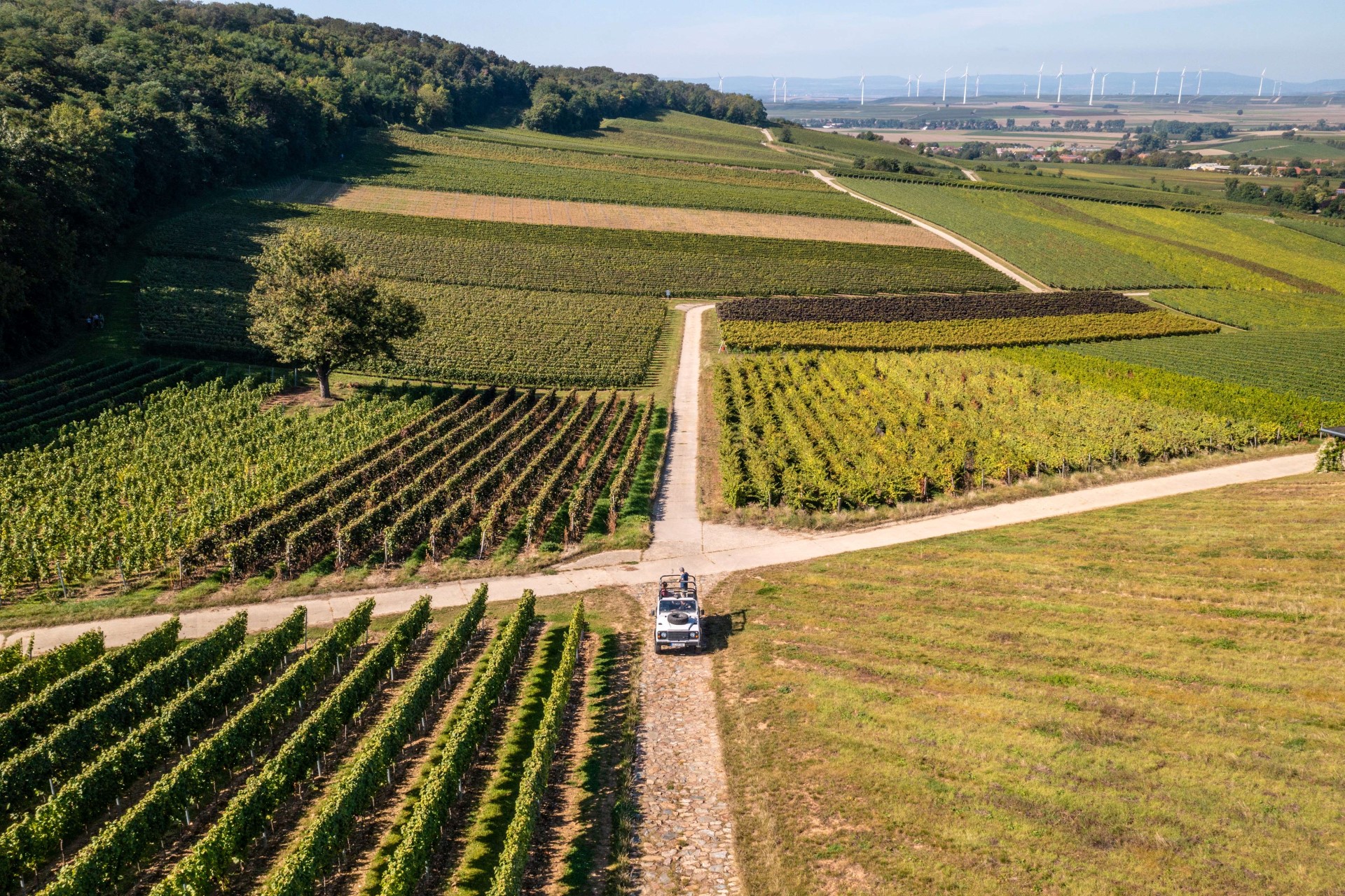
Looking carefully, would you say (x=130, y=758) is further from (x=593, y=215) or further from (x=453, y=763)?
(x=593, y=215)

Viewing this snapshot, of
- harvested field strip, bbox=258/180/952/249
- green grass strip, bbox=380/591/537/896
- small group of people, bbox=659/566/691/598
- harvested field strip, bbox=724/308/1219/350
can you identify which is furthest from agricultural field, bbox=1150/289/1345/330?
green grass strip, bbox=380/591/537/896

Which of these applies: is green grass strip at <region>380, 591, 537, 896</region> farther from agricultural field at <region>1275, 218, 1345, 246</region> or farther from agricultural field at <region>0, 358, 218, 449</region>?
agricultural field at <region>1275, 218, 1345, 246</region>

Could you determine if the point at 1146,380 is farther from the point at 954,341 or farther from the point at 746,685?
the point at 746,685

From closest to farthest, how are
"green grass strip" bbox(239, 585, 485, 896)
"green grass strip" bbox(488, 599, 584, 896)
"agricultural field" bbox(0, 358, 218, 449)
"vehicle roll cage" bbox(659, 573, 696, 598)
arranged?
1. "green grass strip" bbox(239, 585, 485, 896)
2. "green grass strip" bbox(488, 599, 584, 896)
3. "vehicle roll cage" bbox(659, 573, 696, 598)
4. "agricultural field" bbox(0, 358, 218, 449)

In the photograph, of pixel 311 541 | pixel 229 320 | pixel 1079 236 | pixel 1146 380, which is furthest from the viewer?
pixel 1079 236

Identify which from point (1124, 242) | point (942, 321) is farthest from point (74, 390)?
point (1124, 242)

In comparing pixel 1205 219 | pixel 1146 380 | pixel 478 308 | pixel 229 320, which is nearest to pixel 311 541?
pixel 229 320
